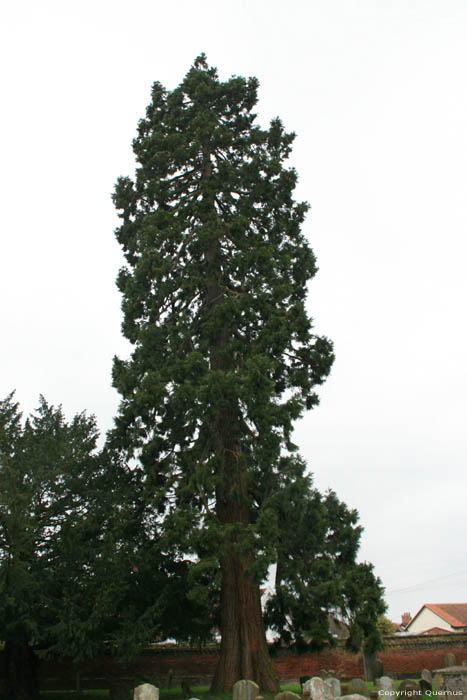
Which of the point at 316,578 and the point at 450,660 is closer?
the point at 316,578

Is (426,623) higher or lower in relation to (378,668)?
lower

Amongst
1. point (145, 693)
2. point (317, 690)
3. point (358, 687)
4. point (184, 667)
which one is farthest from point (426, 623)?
point (145, 693)

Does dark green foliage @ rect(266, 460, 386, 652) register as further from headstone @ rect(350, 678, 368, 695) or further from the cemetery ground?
headstone @ rect(350, 678, 368, 695)

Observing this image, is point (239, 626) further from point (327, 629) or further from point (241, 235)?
point (241, 235)

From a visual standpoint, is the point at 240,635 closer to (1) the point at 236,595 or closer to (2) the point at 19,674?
(1) the point at 236,595

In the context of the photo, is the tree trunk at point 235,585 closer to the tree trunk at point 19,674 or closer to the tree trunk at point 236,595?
the tree trunk at point 236,595

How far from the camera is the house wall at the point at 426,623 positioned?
49312 mm

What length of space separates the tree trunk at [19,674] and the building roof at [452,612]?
42.4 m

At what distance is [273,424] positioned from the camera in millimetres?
13227

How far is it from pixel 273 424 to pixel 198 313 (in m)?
4.68

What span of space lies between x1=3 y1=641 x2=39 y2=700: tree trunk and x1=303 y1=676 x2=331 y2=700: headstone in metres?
8.52

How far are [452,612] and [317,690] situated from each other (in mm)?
47340

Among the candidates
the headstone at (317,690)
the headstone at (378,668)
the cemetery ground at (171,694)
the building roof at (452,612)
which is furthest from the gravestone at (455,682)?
the building roof at (452,612)

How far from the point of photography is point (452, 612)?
51031 millimetres
